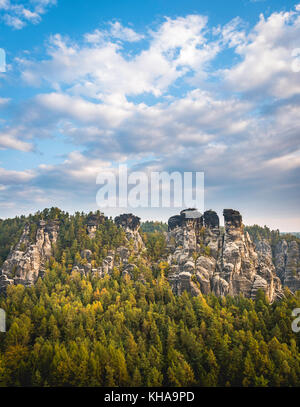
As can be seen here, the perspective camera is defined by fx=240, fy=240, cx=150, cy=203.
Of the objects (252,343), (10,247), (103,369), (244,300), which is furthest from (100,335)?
(10,247)

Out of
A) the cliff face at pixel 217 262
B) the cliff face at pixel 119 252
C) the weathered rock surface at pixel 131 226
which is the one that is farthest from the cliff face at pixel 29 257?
the cliff face at pixel 217 262

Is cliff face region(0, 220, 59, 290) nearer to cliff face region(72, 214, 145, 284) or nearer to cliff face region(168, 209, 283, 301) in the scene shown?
cliff face region(72, 214, 145, 284)

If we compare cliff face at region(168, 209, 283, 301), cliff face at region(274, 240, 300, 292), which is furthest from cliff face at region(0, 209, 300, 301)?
cliff face at region(274, 240, 300, 292)

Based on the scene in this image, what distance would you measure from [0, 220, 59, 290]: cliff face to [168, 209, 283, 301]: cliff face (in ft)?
165

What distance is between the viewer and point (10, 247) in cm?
10256

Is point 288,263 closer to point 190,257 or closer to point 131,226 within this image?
point 190,257

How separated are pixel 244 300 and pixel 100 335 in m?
39.5

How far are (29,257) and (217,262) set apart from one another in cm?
6921

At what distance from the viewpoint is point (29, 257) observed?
8956 centimetres

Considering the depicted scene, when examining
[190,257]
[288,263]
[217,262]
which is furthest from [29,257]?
[288,263]

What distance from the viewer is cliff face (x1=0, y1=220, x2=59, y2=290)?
85625 millimetres

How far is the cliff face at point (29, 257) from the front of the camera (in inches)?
3371

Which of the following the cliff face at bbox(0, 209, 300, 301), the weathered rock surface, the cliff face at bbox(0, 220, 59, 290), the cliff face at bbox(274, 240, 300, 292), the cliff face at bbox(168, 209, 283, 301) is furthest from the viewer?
the cliff face at bbox(274, 240, 300, 292)
